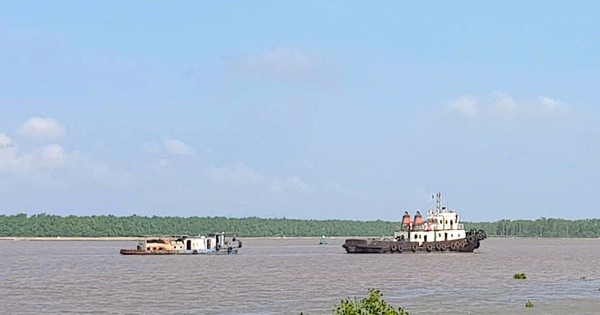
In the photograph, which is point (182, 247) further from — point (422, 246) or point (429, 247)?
point (429, 247)

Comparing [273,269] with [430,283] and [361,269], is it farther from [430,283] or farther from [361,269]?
[430,283]

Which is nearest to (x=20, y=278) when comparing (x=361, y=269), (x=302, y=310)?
(x=361, y=269)

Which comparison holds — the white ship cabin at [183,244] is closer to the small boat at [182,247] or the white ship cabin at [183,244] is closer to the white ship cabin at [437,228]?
the small boat at [182,247]

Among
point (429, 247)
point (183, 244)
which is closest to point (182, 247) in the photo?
point (183, 244)

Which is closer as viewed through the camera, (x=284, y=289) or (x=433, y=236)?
(x=284, y=289)

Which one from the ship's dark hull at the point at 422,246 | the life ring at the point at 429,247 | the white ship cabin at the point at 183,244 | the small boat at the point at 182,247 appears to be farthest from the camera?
the white ship cabin at the point at 183,244

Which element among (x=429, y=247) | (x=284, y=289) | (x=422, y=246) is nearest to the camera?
(x=284, y=289)

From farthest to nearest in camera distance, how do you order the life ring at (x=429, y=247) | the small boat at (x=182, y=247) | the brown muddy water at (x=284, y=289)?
the small boat at (x=182, y=247)
the life ring at (x=429, y=247)
the brown muddy water at (x=284, y=289)

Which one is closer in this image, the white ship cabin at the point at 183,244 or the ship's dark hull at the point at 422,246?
the ship's dark hull at the point at 422,246

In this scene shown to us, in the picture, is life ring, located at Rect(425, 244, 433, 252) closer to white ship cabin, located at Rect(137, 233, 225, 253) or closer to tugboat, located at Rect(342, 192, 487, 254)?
tugboat, located at Rect(342, 192, 487, 254)

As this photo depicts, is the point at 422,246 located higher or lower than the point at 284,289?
higher

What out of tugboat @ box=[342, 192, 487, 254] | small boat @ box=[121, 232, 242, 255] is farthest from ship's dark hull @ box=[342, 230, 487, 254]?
small boat @ box=[121, 232, 242, 255]

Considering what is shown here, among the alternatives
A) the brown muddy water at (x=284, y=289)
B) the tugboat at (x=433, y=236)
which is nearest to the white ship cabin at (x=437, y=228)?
the tugboat at (x=433, y=236)

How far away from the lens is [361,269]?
8181 cm
